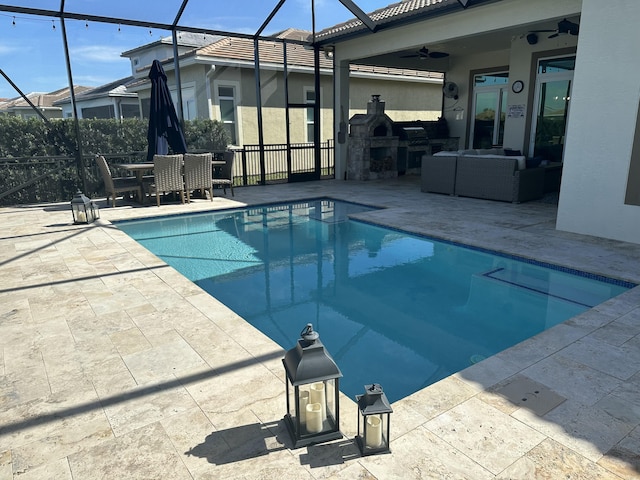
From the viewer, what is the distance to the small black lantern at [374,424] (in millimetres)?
1871

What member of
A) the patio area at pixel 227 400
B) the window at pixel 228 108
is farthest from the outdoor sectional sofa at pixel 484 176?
the window at pixel 228 108

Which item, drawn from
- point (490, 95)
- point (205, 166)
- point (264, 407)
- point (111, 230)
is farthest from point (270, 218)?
point (490, 95)

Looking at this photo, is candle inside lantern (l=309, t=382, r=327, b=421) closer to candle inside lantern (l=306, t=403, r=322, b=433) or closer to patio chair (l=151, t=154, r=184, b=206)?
candle inside lantern (l=306, t=403, r=322, b=433)

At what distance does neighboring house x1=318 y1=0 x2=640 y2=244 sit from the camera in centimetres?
530

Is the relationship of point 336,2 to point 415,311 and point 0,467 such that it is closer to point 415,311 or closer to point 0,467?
point 415,311

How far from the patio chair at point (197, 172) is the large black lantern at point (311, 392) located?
6.93 m

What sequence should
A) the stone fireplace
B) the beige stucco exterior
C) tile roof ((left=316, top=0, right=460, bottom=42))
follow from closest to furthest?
tile roof ((left=316, top=0, right=460, bottom=42)), the beige stucco exterior, the stone fireplace

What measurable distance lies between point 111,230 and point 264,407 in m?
5.13

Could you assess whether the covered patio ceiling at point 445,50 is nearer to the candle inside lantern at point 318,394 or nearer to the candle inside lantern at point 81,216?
the candle inside lantern at point 81,216

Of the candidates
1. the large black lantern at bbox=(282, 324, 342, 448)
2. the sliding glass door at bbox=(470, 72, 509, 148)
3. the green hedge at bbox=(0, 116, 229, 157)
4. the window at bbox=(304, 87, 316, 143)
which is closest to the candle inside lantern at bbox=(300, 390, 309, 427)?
the large black lantern at bbox=(282, 324, 342, 448)

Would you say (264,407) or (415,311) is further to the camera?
(415,311)

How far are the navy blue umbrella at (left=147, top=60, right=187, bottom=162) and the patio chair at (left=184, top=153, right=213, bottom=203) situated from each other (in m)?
0.54

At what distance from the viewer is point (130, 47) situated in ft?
30.3

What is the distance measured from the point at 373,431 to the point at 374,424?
0.03 m
